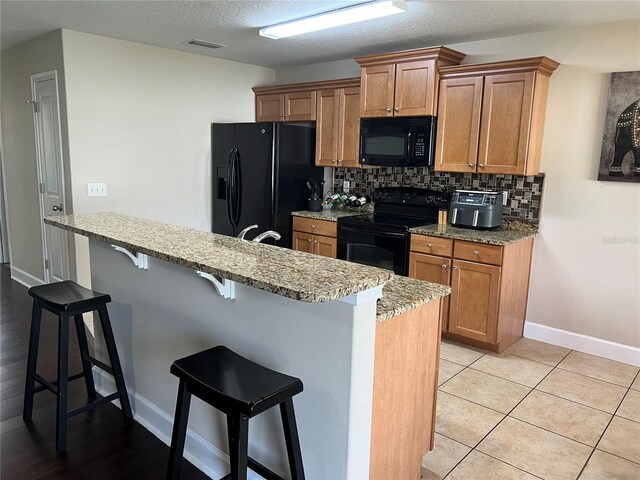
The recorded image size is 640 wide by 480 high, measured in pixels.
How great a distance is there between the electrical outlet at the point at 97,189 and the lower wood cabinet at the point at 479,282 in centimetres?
262

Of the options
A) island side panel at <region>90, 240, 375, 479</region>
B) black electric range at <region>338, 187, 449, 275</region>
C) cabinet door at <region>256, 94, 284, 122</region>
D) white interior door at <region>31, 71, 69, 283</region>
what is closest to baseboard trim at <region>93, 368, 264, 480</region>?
island side panel at <region>90, 240, 375, 479</region>

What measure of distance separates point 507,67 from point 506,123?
1.27 feet

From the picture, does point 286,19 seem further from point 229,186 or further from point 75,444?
point 75,444

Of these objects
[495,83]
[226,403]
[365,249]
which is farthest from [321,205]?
[226,403]

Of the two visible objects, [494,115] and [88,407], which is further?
[494,115]

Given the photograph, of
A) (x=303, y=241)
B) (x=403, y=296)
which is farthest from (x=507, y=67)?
(x=403, y=296)

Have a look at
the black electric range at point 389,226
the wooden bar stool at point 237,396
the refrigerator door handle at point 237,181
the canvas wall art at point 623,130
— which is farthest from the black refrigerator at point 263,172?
the wooden bar stool at point 237,396

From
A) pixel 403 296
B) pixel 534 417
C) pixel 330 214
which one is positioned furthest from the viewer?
pixel 330 214

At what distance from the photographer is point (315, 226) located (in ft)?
14.4

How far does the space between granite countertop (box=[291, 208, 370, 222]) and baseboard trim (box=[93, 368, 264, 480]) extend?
2.22 m

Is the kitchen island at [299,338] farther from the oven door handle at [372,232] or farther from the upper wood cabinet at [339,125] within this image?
the upper wood cabinet at [339,125]

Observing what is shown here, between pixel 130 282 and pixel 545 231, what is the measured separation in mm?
2999

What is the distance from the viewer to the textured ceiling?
2.97 m

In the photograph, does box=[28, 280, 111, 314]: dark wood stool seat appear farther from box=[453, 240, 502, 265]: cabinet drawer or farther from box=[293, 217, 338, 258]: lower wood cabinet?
box=[453, 240, 502, 265]: cabinet drawer
